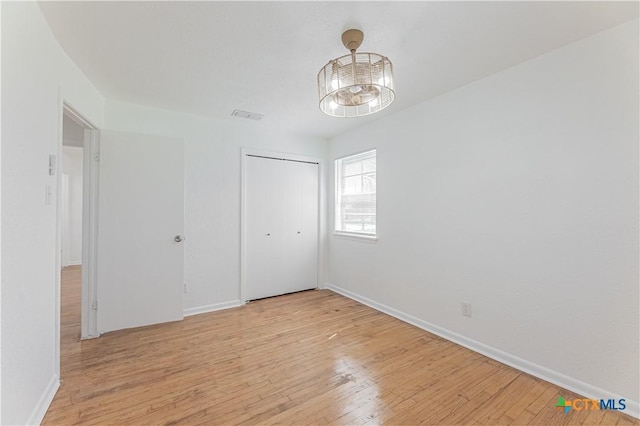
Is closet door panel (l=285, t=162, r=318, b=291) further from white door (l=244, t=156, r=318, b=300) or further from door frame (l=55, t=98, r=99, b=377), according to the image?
door frame (l=55, t=98, r=99, b=377)

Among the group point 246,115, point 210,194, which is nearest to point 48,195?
point 210,194

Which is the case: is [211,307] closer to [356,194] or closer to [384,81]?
[356,194]

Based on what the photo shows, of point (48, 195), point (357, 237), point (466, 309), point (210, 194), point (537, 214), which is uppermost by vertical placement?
point (210, 194)

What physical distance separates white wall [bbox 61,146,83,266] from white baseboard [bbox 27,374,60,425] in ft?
18.4

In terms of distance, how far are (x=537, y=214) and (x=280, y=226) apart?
2.96 m

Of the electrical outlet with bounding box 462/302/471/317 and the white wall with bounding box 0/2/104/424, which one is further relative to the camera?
the electrical outlet with bounding box 462/302/471/317

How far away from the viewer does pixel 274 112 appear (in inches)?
127

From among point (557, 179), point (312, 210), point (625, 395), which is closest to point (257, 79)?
point (312, 210)

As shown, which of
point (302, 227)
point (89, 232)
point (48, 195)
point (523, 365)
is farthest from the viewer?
point (302, 227)

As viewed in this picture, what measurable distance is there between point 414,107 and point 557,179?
5.04ft

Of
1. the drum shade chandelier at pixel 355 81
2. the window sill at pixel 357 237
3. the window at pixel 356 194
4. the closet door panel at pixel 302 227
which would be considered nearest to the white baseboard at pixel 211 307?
the closet door panel at pixel 302 227

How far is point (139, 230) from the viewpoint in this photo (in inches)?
113

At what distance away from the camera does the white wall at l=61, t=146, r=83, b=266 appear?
6.02 metres

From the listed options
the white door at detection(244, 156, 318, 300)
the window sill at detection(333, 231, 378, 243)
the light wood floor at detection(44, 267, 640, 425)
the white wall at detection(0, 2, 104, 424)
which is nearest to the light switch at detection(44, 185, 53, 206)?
the white wall at detection(0, 2, 104, 424)
